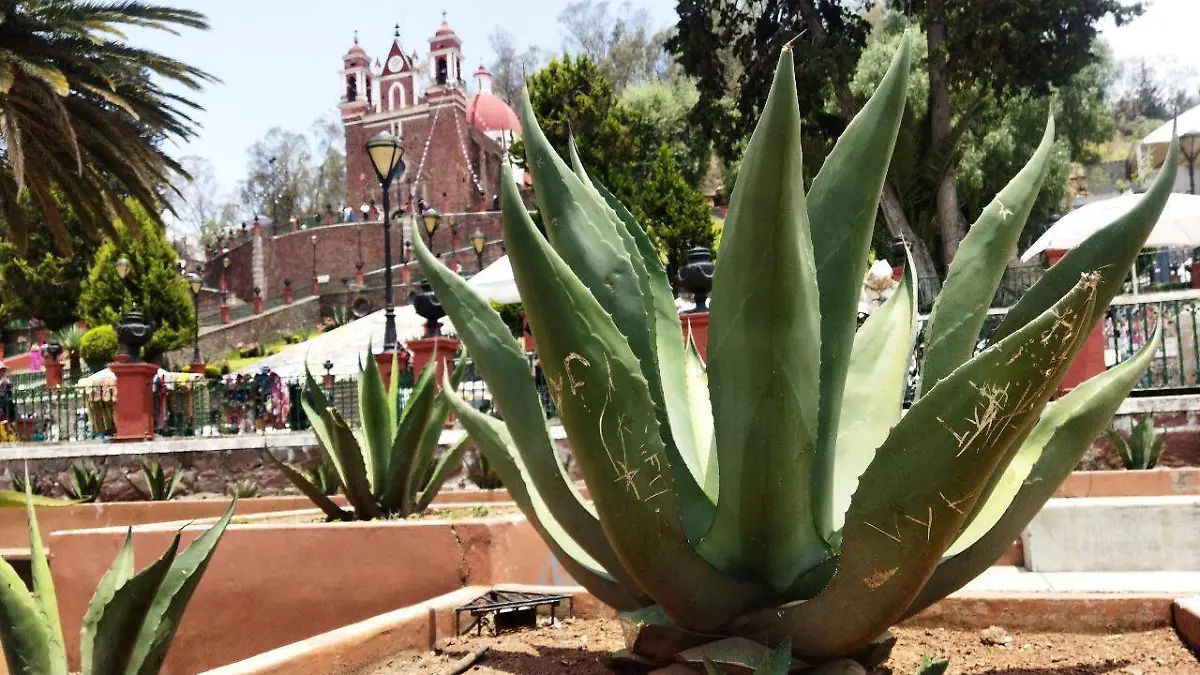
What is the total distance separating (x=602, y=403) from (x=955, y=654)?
1158 millimetres

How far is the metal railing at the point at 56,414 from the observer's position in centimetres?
1371

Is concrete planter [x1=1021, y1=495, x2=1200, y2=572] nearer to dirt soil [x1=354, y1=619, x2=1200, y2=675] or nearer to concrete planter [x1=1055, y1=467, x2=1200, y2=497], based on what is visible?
concrete planter [x1=1055, y1=467, x2=1200, y2=497]

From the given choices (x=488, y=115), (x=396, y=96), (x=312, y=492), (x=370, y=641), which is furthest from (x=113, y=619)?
(x=396, y=96)

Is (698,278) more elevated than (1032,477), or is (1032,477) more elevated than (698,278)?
(698,278)

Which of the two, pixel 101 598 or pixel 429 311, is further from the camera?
pixel 429 311

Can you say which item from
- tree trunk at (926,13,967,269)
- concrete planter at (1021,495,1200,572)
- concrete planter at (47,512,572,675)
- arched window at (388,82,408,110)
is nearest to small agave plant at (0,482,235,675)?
concrete planter at (47,512,572,675)

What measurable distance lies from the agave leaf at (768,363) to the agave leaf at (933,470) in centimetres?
10

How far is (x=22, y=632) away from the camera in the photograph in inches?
72.2

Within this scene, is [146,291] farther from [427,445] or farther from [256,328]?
[427,445]

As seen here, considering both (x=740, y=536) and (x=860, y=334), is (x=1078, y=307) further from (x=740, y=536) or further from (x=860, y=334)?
(x=860, y=334)

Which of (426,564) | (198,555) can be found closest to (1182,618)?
(198,555)

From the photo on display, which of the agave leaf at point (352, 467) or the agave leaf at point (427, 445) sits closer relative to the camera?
the agave leaf at point (352, 467)

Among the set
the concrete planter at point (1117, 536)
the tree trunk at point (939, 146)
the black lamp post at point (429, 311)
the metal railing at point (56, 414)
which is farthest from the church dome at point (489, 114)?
the concrete planter at point (1117, 536)

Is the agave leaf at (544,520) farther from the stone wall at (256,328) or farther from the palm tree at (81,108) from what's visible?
the stone wall at (256,328)
